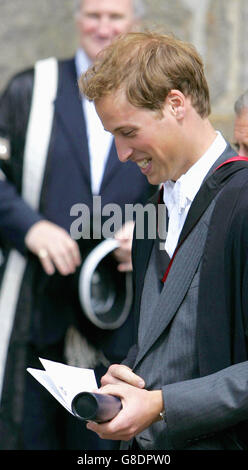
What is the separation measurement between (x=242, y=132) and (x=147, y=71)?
16.9 inches

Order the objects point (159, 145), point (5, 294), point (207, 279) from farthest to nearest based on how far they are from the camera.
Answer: point (5, 294) → point (159, 145) → point (207, 279)

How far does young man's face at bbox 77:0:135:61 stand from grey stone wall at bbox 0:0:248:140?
43 centimetres

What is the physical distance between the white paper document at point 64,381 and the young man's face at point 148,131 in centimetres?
45

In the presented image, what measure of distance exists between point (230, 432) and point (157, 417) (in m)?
0.15

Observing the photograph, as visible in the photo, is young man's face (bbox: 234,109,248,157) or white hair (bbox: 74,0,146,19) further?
white hair (bbox: 74,0,146,19)

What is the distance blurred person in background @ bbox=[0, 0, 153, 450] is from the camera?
3.49 meters

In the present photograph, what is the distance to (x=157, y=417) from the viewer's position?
196 cm

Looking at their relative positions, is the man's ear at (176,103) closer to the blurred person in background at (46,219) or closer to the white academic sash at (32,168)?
the blurred person in background at (46,219)

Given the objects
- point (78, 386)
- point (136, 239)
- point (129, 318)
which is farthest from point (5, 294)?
point (78, 386)

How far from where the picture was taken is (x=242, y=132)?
2377 mm

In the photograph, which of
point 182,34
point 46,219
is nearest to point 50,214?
point 46,219

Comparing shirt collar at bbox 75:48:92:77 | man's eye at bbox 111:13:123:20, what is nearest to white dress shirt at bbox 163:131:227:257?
shirt collar at bbox 75:48:92:77

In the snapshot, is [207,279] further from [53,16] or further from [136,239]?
[53,16]
